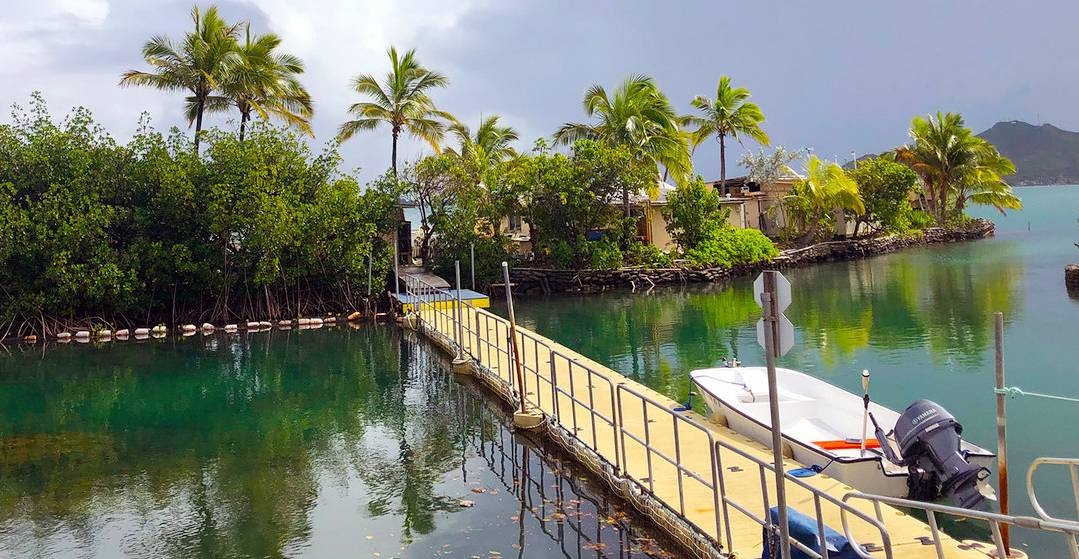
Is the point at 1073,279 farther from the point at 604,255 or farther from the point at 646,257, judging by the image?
the point at 604,255

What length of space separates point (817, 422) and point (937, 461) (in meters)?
3.09

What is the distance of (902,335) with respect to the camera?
2306 centimetres

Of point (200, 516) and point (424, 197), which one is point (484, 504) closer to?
point (200, 516)

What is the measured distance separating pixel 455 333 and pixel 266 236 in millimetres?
12291

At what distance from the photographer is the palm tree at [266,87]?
1313 inches

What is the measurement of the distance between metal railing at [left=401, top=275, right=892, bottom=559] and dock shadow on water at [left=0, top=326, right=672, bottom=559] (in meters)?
0.52

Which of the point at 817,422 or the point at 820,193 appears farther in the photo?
the point at 820,193

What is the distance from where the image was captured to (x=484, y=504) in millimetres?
10719

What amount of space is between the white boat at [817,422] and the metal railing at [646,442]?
0.78 metres

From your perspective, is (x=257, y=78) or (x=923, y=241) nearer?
(x=257, y=78)

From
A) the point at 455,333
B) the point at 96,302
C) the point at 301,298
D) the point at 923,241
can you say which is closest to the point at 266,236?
the point at 301,298

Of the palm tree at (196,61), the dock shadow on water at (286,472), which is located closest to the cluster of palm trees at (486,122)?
the palm tree at (196,61)

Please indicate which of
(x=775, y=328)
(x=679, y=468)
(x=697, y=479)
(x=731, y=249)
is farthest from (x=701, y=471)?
(x=731, y=249)

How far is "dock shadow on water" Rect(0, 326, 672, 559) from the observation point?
9750mm
